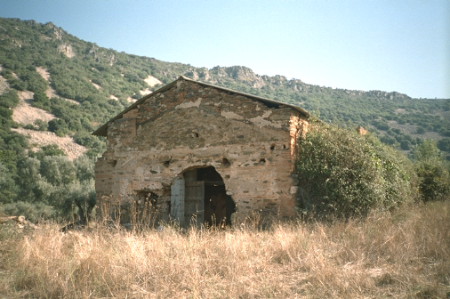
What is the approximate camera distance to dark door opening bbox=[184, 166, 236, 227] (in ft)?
32.6

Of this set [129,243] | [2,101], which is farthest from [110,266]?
[2,101]

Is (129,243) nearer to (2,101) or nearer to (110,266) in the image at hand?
(110,266)

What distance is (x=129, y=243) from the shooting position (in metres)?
5.27

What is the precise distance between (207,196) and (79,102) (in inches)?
1247

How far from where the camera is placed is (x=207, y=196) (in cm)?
1199

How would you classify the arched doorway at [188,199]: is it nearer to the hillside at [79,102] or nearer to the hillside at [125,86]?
the hillside at [79,102]

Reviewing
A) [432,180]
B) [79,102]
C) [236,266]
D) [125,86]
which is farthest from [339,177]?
[125,86]

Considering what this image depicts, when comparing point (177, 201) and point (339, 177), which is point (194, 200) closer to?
point (177, 201)

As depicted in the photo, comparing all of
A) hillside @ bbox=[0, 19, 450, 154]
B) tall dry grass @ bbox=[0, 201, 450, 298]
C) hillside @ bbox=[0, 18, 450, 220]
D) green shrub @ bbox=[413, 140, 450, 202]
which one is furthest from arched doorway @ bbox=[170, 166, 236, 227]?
hillside @ bbox=[0, 19, 450, 154]

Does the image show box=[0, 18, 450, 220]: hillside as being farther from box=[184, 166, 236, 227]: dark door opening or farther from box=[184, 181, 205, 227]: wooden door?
box=[184, 181, 205, 227]: wooden door

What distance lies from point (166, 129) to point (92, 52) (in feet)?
157

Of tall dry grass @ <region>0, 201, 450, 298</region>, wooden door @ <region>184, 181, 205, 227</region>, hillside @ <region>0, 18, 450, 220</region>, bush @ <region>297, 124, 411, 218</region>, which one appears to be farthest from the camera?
hillside @ <region>0, 18, 450, 220</region>

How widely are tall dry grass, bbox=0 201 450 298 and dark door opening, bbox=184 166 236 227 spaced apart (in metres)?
3.86

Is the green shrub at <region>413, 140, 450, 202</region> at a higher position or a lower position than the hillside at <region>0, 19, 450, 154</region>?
lower
